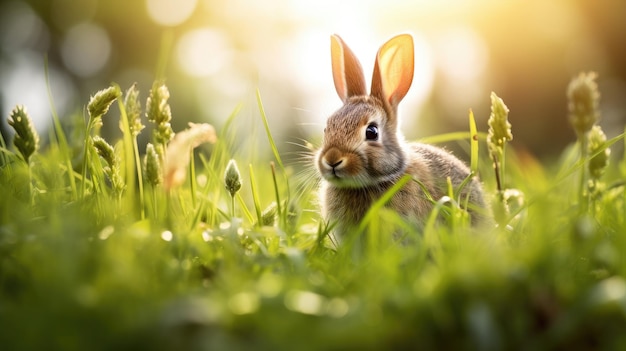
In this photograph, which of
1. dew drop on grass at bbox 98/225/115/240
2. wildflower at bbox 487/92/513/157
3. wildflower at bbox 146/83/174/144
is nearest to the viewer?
dew drop on grass at bbox 98/225/115/240

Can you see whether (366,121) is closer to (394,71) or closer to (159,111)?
(394,71)

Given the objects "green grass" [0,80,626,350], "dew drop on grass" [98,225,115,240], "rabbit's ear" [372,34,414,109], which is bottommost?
"green grass" [0,80,626,350]

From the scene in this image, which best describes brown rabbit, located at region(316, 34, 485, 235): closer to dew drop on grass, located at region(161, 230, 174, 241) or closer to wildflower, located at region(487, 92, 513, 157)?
wildflower, located at region(487, 92, 513, 157)

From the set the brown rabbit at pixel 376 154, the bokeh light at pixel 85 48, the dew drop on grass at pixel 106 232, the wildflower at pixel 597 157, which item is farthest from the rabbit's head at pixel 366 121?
the bokeh light at pixel 85 48

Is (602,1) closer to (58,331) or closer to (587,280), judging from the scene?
(587,280)

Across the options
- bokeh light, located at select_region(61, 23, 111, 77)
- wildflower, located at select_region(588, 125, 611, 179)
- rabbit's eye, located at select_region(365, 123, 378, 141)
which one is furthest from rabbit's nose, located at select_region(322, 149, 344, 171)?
bokeh light, located at select_region(61, 23, 111, 77)

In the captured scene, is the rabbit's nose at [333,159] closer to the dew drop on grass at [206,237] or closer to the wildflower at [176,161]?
the dew drop on grass at [206,237]

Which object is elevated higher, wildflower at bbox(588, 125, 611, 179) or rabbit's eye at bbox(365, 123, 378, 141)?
rabbit's eye at bbox(365, 123, 378, 141)

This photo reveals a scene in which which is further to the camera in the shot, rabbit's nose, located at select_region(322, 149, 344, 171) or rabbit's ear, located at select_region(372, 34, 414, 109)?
rabbit's ear, located at select_region(372, 34, 414, 109)

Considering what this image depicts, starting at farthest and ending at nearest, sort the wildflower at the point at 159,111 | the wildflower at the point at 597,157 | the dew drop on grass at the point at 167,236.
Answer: the wildflower at the point at 597,157, the wildflower at the point at 159,111, the dew drop on grass at the point at 167,236
